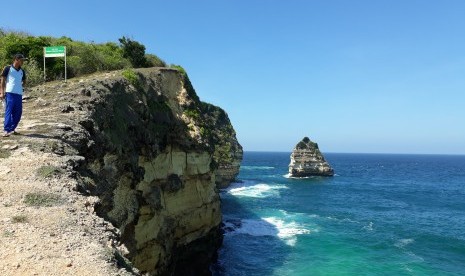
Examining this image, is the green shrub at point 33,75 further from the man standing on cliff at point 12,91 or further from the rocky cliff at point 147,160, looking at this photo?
the man standing on cliff at point 12,91

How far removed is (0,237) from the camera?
630cm

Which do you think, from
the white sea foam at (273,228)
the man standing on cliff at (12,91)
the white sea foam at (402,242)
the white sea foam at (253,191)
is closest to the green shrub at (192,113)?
the white sea foam at (273,228)

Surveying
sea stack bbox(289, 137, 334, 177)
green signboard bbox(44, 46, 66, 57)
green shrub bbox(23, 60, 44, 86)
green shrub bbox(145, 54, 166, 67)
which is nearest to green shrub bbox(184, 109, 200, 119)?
green shrub bbox(145, 54, 166, 67)

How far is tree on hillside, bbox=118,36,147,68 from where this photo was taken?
30.1 metres

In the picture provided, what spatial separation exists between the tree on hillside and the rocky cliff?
13.1 ft

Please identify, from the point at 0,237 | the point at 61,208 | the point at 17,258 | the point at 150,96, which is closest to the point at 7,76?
the point at 61,208

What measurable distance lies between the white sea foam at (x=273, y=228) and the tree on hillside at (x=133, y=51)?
18.5 m

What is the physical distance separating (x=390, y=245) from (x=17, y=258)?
34.5 m

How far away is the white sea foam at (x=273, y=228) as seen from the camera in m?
36.9

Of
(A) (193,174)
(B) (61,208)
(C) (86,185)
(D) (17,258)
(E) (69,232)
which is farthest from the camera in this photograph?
(A) (193,174)

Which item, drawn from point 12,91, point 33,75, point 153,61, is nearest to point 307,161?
point 153,61

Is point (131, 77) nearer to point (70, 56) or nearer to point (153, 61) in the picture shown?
point (70, 56)

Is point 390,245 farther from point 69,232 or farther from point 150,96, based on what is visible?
point 69,232

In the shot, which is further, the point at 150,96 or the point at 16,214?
the point at 150,96
